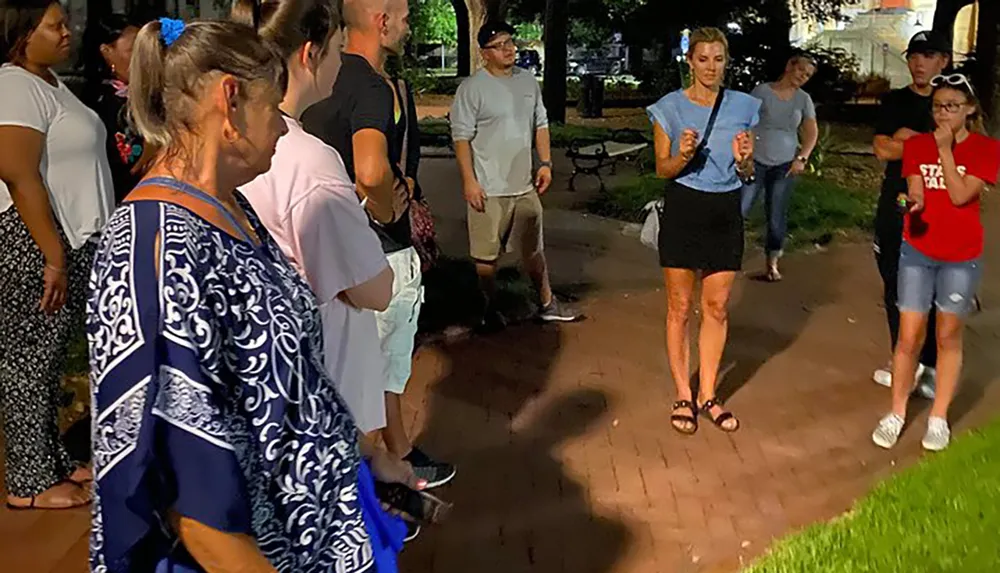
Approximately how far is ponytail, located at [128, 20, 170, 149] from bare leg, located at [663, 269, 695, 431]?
141 inches

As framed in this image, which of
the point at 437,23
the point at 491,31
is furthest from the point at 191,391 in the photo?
the point at 437,23

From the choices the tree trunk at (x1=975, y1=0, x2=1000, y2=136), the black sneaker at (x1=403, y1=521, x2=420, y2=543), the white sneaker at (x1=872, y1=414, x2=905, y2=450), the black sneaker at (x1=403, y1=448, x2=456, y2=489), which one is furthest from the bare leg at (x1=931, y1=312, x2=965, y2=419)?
the tree trunk at (x1=975, y1=0, x2=1000, y2=136)

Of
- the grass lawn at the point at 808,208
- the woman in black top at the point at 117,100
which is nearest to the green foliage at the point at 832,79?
the grass lawn at the point at 808,208

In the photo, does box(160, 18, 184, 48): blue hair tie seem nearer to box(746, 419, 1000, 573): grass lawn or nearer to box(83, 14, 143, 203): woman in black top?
box(83, 14, 143, 203): woman in black top

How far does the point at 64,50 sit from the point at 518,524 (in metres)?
2.51

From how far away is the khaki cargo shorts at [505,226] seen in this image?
6691mm

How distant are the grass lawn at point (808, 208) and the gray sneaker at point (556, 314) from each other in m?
3.56

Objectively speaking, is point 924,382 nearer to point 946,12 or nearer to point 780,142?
point 780,142

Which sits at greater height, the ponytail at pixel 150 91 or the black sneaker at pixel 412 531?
the ponytail at pixel 150 91

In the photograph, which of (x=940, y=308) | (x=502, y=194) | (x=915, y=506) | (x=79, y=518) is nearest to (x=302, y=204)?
(x=79, y=518)

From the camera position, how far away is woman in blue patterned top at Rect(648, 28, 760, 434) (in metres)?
4.87

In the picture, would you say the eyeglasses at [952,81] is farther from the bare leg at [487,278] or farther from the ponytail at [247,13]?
the ponytail at [247,13]

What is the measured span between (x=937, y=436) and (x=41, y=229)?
3.98 metres

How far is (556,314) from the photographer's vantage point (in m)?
7.13
